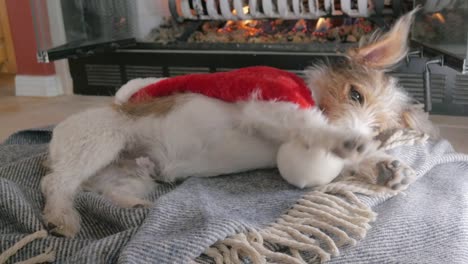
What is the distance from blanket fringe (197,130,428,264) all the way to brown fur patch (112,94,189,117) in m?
0.56

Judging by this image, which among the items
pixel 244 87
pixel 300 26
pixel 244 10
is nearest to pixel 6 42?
pixel 244 10

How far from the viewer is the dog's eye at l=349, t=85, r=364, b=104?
1535 mm

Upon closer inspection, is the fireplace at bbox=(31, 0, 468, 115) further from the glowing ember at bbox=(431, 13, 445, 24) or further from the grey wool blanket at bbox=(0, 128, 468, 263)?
the grey wool blanket at bbox=(0, 128, 468, 263)

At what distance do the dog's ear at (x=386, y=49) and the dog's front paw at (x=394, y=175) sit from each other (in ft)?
1.33

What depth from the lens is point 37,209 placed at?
133 cm

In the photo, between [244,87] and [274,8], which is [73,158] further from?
[274,8]

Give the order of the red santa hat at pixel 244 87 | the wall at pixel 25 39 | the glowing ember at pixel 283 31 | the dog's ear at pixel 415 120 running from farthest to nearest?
the wall at pixel 25 39 < the glowing ember at pixel 283 31 < the dog's ear at pixel 415 120 < the red santa hat at pixel 244 87

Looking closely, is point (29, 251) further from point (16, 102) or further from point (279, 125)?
point (16, 102)

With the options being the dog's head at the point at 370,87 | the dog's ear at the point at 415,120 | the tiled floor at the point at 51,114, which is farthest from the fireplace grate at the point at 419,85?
the dog's head at the point at 370,87

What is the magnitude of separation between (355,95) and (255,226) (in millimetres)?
666

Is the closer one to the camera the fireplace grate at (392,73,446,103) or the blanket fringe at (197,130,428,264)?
the blanket fringe at (197,130,428,264)

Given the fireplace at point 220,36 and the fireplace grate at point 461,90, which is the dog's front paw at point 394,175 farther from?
the fireplace grate at point 461,90

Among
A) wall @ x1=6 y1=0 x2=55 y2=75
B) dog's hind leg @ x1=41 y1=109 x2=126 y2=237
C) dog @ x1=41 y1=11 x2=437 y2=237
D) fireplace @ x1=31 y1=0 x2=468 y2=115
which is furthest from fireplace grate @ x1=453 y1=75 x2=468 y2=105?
wall @ x1=6 y1=0 x2=55 y2=75

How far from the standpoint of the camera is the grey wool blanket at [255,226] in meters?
1.00
